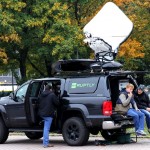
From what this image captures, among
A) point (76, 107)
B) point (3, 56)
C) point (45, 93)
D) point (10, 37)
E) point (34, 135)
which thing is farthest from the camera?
point (3, 56)

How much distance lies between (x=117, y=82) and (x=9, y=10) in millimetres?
18273

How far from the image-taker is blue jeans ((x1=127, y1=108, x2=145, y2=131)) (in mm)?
13789

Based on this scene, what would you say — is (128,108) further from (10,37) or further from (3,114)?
(10,37)

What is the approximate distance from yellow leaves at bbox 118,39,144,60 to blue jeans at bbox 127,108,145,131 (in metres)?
19.8

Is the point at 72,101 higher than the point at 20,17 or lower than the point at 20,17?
lower

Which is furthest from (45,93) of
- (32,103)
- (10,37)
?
(10,37)

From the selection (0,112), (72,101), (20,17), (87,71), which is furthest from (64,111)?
(20,17)

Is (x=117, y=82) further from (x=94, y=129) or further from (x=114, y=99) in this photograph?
(x=94, y=129)

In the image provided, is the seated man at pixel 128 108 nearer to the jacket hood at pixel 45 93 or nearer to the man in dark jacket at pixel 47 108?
the man in dark jacket at pixel 47 108

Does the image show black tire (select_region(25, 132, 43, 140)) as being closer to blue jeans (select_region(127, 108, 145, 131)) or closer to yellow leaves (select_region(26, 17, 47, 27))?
blue jeans (select_region(127, 108, 145, 131))

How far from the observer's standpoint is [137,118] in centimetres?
1381

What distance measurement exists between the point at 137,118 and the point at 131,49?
2069 cm

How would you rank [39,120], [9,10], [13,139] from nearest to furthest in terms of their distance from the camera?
[39,120], [13,139], [9,10]

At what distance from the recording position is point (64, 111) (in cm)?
1386
